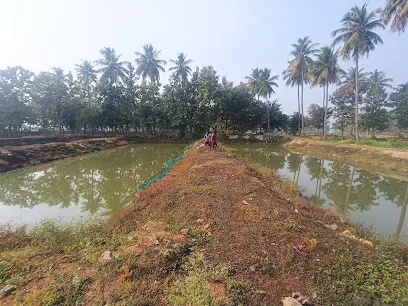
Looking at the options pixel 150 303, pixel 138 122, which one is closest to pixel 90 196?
pixel 150 303

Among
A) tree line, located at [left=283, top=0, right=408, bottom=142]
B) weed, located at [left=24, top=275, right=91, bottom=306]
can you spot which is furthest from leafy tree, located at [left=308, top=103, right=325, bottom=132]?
weed, located at [left=24, top=275, right=91, bottom=306]

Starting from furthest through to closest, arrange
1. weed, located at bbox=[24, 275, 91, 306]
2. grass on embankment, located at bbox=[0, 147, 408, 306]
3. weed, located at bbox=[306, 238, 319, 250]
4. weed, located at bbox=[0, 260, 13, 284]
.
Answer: weed, located at bbox=[306, 238, 319, 250] → weed, located at bbox=[0, 260, 13, 284] → grass on embankment, located at bbox=[0, 147, 408, 306] → weed, located at bbox=[24, 275, 91, 306]

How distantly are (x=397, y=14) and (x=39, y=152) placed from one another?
29272 millimetres

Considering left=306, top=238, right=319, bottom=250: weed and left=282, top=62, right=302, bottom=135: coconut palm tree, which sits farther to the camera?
left=282, top=62, right=302, bottom=135: coconut palm tree

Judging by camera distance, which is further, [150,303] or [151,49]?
[151,49]

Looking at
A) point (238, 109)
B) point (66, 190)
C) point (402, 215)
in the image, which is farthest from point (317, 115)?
point (66, 190)

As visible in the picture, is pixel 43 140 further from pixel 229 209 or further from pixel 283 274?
pixel 283 274

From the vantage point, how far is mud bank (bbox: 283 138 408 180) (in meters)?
16.3

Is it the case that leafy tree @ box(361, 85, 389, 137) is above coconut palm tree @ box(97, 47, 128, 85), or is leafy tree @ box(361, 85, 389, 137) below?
below

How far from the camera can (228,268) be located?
385cm

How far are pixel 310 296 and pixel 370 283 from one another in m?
1.21

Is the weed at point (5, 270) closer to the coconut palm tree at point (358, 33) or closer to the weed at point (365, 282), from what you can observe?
the weed at point (365, 282)

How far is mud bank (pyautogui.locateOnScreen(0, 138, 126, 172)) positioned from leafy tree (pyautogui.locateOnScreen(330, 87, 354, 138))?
37665mm

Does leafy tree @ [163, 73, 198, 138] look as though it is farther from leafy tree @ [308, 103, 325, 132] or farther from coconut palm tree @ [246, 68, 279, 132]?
leafy tree @ [308, 103, 325, 132]
